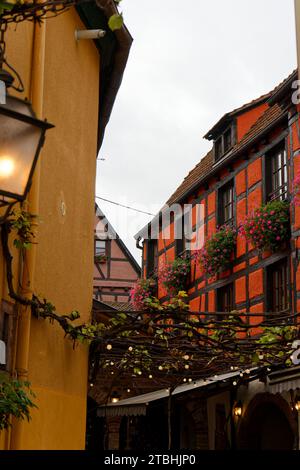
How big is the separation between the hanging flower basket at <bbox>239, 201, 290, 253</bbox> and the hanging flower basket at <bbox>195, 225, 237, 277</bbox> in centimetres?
164

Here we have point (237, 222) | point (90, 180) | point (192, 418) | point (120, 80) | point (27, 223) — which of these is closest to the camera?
point (27, 223)

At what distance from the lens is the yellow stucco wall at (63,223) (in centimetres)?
529

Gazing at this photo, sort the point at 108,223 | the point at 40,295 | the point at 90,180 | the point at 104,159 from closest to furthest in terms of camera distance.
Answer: the point at 40,295 → the point at 90,180 → the point at 104,159 → the point at 108,223

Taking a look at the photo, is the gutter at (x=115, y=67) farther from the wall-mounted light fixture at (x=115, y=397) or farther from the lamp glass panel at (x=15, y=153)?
the wall-mounted light fixture at (x=115, y=397)

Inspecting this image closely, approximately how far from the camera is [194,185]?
18062 millimetres

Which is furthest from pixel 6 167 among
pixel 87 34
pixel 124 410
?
pixel 124 410

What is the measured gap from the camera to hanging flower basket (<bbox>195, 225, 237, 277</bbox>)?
15.5 meters

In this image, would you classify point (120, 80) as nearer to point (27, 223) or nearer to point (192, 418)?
point (27, 223)

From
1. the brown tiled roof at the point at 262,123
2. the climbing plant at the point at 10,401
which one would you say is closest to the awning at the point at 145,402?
the brown tiled roof at the point at 262,123

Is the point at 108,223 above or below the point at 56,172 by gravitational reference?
above

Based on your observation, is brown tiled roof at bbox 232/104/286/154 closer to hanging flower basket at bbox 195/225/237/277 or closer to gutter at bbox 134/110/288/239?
gutter at bbox 134/110/288/239

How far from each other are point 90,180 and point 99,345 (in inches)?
55.9

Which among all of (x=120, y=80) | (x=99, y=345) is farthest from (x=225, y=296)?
(x=99, y=345)

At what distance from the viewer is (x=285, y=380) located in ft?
36.5
